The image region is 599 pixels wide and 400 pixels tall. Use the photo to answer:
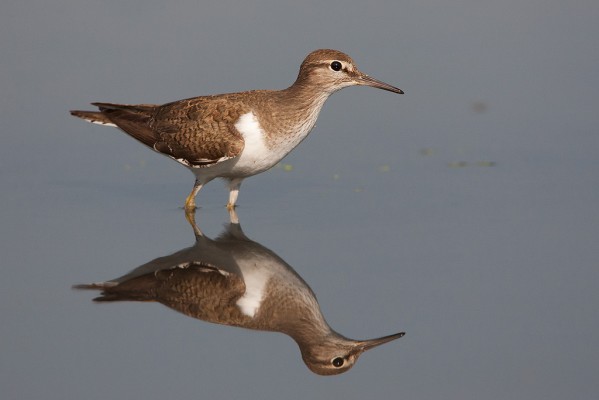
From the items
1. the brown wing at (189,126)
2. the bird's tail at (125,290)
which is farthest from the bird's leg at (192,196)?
the bird's tail at (125,290)

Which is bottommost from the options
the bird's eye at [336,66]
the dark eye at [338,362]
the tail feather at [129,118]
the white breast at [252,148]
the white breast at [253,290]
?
the dark eye at [338,362]

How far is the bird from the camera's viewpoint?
12.5m

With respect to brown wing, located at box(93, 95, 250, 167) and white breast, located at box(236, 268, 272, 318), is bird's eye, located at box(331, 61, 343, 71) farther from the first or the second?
white breast, located at box(236, 268, 272, 318)

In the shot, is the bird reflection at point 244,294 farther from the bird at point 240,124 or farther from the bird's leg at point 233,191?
the bird's leg at point 233,191

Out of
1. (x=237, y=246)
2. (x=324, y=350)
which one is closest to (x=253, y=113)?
(x=237, y=246)

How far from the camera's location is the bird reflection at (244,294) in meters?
8.91

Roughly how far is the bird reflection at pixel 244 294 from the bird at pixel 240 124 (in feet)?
6.12

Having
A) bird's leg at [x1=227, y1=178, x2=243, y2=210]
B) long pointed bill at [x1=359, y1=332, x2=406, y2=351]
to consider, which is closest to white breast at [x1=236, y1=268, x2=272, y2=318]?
long pointed bill at [x1=359, y1=332, x2=406, y2=351]

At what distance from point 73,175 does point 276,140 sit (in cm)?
322

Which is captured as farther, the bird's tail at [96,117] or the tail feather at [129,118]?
the bird's tail at [96,117]

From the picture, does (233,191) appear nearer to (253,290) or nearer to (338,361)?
(253,290)

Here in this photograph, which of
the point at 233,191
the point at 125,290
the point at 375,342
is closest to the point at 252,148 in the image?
the point at 233,191

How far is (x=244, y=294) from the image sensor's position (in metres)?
9.74

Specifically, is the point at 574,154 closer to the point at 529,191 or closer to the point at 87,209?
the point at 529,191
